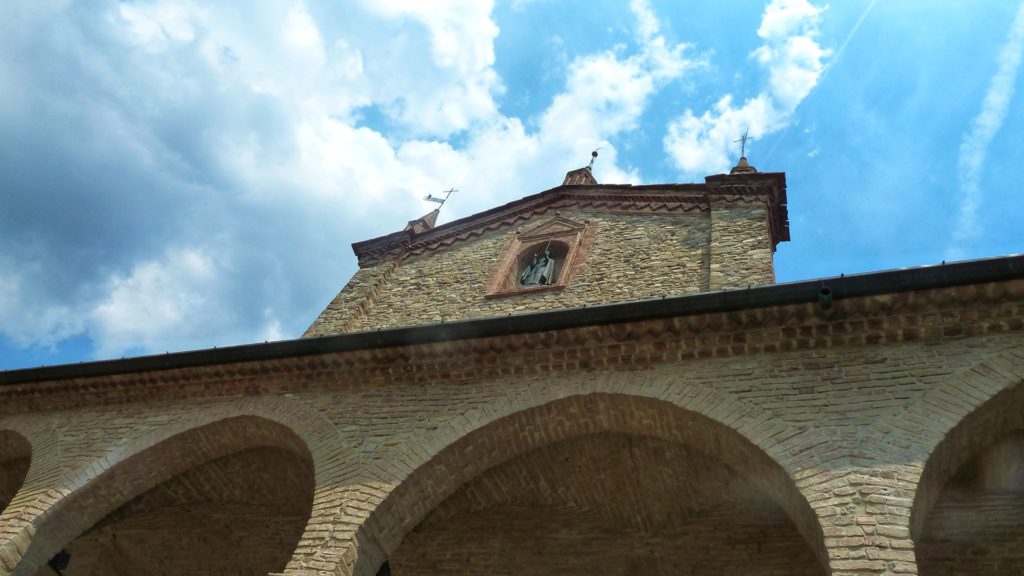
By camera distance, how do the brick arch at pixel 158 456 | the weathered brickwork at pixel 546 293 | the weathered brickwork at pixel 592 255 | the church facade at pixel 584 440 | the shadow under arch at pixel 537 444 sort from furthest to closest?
the weathered brickwork at pixel 546 293, the weathered brickwork at pixel 592 255, the brick arch at pixel 158 456, the shadow under arch at pixel 537 444, the church facade at pixel 584 440

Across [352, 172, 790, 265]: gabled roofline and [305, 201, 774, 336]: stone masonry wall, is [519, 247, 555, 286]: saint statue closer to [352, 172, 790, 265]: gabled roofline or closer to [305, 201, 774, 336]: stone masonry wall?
[305, 201, 774, 336]: stone masonry wall

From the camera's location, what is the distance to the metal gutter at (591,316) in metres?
5.18

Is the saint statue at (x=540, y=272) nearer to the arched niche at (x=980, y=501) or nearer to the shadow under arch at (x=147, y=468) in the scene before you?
the shadow under arch at (x=147, y=468)

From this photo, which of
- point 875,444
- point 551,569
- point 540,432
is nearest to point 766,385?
point 875,444

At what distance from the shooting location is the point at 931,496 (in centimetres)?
494

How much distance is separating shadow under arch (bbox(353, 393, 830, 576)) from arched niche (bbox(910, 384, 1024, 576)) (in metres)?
0.97

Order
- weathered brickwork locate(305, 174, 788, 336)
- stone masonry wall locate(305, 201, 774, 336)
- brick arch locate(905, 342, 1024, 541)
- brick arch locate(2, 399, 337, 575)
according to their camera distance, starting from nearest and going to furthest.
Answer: brick arch locate(905, 342, 1024, 541) → brick arch locate(2, 399, 337, 575) → stone masonry wall locate(305, 201, 774, 336) → weathered brickwork locate(305, 174, 788, 336)

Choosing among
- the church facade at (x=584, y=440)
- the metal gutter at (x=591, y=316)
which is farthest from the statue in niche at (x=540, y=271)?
the metal gutter at (x=591, y=316)

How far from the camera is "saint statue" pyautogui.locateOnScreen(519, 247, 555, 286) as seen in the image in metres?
10.4

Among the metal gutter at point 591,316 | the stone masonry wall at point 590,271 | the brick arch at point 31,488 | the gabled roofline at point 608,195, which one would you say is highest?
the gabled roofline at point 608,195

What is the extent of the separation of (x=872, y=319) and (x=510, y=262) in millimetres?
6414

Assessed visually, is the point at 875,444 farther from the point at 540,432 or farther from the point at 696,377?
the point at 540,432

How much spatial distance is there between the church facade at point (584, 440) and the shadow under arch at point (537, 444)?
0.9 inches

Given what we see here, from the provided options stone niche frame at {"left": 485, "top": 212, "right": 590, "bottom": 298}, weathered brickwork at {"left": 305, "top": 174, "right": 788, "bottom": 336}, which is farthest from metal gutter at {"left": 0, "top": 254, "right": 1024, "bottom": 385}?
stone niche frame at {"left": 485, "top": 212, "right": 590, "bottom": 298}
